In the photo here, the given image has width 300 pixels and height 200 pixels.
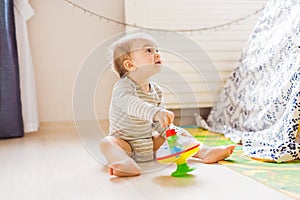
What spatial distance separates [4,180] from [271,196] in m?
0.69

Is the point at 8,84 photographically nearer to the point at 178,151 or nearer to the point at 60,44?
the point at 60,44

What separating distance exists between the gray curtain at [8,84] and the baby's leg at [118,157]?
73cm

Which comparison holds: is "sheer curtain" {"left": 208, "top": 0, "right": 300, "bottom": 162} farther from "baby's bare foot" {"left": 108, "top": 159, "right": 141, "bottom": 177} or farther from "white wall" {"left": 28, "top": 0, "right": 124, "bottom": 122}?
"white wall" {"left": 28, "top": 0, "right": 124, "bottom": 122}

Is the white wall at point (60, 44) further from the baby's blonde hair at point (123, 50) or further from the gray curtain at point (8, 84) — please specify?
the baby's blonde hair at point (123, 50)

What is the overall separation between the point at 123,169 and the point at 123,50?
0.37 metres

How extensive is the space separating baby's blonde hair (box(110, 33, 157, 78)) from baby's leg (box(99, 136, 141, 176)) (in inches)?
8.2

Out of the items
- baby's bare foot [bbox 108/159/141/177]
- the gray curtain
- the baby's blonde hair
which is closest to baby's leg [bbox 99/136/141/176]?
baby's bare foot [bbox 108/159/141/177]

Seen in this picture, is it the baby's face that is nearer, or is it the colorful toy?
the colorful toy

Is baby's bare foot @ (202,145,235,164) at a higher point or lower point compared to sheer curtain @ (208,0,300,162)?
lower

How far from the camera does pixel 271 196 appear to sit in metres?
0.92

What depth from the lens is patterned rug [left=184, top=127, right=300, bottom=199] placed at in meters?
0.98

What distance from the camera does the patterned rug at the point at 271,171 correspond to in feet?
3.23

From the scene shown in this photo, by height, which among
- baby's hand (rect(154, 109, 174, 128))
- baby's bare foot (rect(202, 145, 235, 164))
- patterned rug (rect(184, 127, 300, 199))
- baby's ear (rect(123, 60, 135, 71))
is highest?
baby's ear (rect(123, 60, 135, 71))

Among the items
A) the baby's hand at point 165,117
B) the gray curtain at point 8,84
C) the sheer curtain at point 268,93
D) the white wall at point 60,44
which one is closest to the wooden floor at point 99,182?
the baby's hand at point 165,117
